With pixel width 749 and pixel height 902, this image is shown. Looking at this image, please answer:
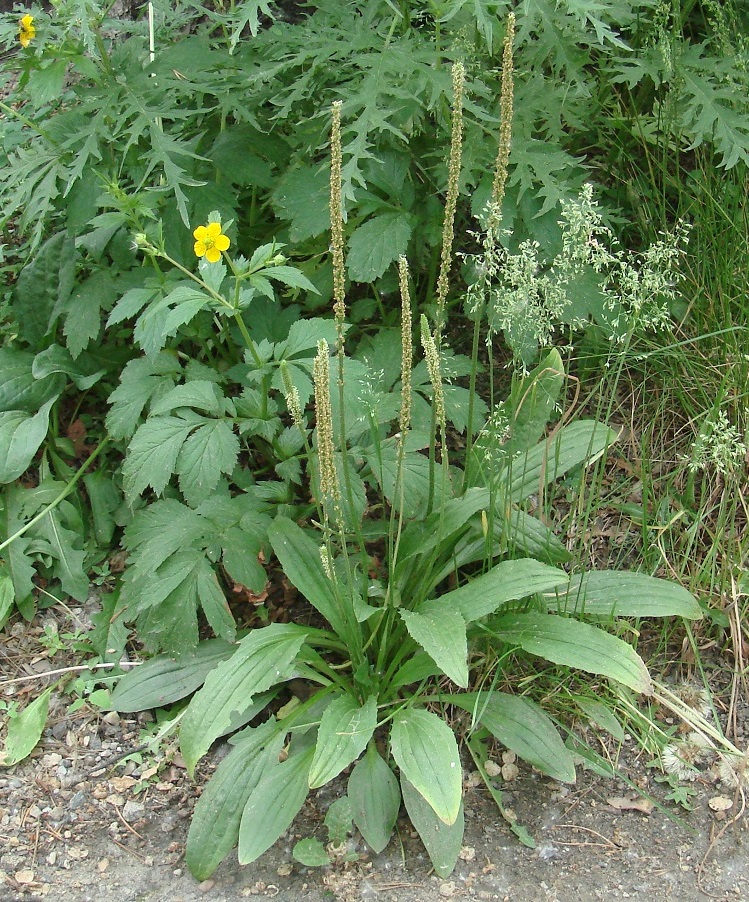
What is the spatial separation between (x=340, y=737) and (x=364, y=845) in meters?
0.38

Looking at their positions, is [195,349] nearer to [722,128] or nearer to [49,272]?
[49,272]

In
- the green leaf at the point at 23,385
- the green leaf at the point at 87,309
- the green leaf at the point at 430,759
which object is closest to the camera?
the green leaf at the point at 430,759

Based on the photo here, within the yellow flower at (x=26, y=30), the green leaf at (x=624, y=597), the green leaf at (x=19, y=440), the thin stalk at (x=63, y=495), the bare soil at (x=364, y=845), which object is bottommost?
the bare soil at (x=364, y=845)

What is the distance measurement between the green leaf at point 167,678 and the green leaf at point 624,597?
1.03 meters

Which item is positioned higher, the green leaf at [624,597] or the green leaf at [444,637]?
the green leaf at [444,637]

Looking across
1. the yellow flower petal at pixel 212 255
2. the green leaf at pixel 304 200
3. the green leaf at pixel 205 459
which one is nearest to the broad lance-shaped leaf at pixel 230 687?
the green leaf at pixel 205 459

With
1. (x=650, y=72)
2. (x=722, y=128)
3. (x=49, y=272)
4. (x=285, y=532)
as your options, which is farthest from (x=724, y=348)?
(x=49, y=272)

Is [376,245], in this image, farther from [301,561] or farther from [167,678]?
[167,678]

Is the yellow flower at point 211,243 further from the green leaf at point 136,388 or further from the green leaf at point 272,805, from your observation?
the green leaf at point 272,805

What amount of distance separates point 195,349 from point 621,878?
227 cm

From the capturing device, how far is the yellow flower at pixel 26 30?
8.80 feet

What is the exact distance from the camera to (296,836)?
7.79ft

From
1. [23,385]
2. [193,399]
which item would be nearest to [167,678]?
[193,399]

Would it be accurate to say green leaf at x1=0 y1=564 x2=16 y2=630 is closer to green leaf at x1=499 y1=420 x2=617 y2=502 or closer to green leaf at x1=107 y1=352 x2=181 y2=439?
green leaf at x1=107 y1=352 x2=181 y2=439
